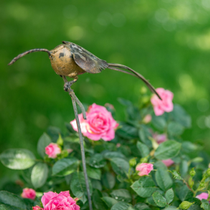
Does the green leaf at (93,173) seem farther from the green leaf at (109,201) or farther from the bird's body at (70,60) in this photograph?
the bird's body at (70,60)

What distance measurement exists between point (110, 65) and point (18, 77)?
1.50m

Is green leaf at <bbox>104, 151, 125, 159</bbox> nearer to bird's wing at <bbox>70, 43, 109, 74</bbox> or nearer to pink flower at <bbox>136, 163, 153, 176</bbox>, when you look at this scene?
pink flower at <bbox>136, 163, 153, 176</bbox>

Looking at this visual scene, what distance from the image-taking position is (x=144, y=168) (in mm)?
590

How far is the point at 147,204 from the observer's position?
2.06 feet

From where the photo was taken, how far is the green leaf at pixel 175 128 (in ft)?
2.80

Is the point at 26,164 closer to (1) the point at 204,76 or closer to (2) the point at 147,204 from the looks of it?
(2) the point at 147,204

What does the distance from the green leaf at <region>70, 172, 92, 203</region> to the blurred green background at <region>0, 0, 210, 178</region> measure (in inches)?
29.4

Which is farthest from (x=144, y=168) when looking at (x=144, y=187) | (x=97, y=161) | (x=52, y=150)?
(x=52, y=150)

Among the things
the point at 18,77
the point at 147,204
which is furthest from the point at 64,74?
the point at 18,77

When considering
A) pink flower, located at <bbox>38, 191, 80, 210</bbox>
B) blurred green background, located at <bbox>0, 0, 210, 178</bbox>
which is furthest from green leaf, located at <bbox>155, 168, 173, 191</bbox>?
blurred green background, located at <bbox>0, 0, 210, 178</bbox>

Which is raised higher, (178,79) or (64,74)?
(178,79)

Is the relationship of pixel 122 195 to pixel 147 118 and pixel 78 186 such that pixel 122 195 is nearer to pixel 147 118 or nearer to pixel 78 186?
pixel 78 186

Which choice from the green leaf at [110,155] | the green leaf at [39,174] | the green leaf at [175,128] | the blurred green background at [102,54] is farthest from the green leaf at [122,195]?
the blurred green background at [102,54]

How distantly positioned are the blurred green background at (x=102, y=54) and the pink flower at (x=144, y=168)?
32.5 inches
